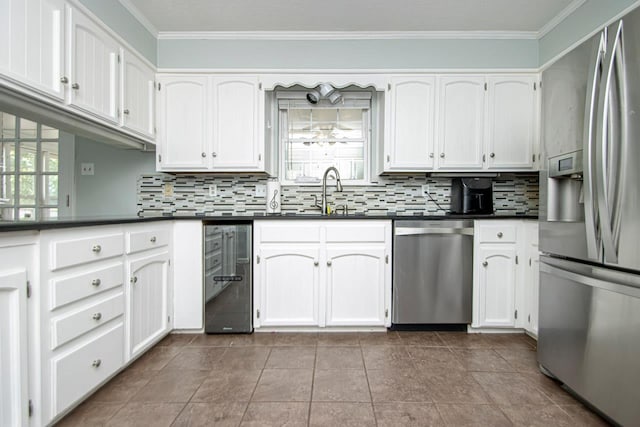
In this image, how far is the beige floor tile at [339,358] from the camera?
1919mm

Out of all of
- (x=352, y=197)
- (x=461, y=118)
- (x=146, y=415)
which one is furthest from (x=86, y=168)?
(x=461, y=118)

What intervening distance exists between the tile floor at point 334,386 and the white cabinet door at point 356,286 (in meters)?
0.15

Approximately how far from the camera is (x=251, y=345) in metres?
2.22

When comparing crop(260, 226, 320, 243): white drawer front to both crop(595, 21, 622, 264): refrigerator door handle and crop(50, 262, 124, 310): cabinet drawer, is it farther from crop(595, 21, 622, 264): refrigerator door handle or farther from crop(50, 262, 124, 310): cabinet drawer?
crop(595, 21, 622, 264): refrigerator door handle

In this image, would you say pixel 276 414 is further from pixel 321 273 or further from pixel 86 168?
pixel 86 168

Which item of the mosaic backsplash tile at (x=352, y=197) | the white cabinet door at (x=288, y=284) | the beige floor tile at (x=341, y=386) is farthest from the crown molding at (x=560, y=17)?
the beige floor tile at (x=341, y=386)

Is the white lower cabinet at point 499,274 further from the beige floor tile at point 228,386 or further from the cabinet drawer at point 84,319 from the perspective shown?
the cabinet drawer at point 84,319

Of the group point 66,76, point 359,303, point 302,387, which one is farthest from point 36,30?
point 359,303

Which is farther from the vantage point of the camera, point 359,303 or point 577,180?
point 359,303

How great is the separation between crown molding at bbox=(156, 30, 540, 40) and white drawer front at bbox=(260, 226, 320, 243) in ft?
5.15

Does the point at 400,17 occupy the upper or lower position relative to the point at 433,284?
upper

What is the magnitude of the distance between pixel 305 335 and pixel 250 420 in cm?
98

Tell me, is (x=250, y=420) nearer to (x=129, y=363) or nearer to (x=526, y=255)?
(x=129, y=363)

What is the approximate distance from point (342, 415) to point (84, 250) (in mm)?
1405
